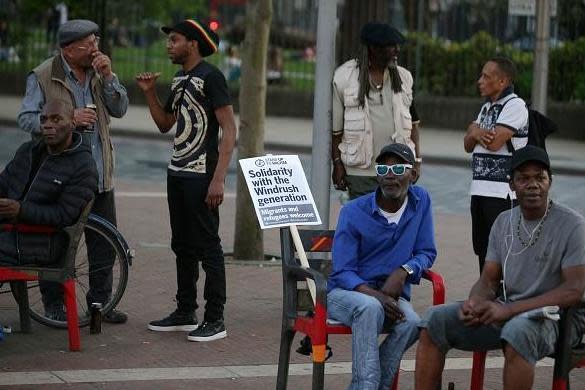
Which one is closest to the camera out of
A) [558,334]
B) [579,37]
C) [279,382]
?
[558,334]

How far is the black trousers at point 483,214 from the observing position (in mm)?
8523

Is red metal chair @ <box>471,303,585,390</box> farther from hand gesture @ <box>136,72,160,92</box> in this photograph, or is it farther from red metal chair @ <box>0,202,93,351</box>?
hand gesture @ <box>136,72,160,92</box>

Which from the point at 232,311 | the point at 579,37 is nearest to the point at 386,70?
the point at 232,311

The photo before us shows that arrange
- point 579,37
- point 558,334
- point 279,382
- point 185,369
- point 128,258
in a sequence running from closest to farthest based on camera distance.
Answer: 1. point 558,334
2. point 279,382
3. point 185,369
4. point 128,258
5. point 579,37

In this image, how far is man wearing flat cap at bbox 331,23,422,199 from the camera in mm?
8523

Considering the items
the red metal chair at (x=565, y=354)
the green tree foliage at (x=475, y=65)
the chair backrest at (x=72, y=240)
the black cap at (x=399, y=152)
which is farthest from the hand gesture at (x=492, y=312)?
the green tree foliage at (x=475, y=65)

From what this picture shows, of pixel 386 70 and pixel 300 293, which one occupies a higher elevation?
pixel 386 70

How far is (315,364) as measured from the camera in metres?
6.38

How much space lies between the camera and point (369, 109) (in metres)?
8.59

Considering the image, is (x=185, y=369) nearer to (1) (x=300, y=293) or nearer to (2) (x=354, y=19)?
(1) (x=300, y=293)

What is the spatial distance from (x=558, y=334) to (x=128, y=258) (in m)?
3.13

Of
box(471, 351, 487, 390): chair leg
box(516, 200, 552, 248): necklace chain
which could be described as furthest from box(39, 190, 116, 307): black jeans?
box(516, 200, 552, 248): necklace chain

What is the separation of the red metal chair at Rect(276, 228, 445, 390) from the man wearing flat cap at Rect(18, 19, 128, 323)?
1.87 meters

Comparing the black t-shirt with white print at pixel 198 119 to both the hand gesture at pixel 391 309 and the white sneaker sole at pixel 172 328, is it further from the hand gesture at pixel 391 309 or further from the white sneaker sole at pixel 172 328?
the hand gesture at pixel 391 309
